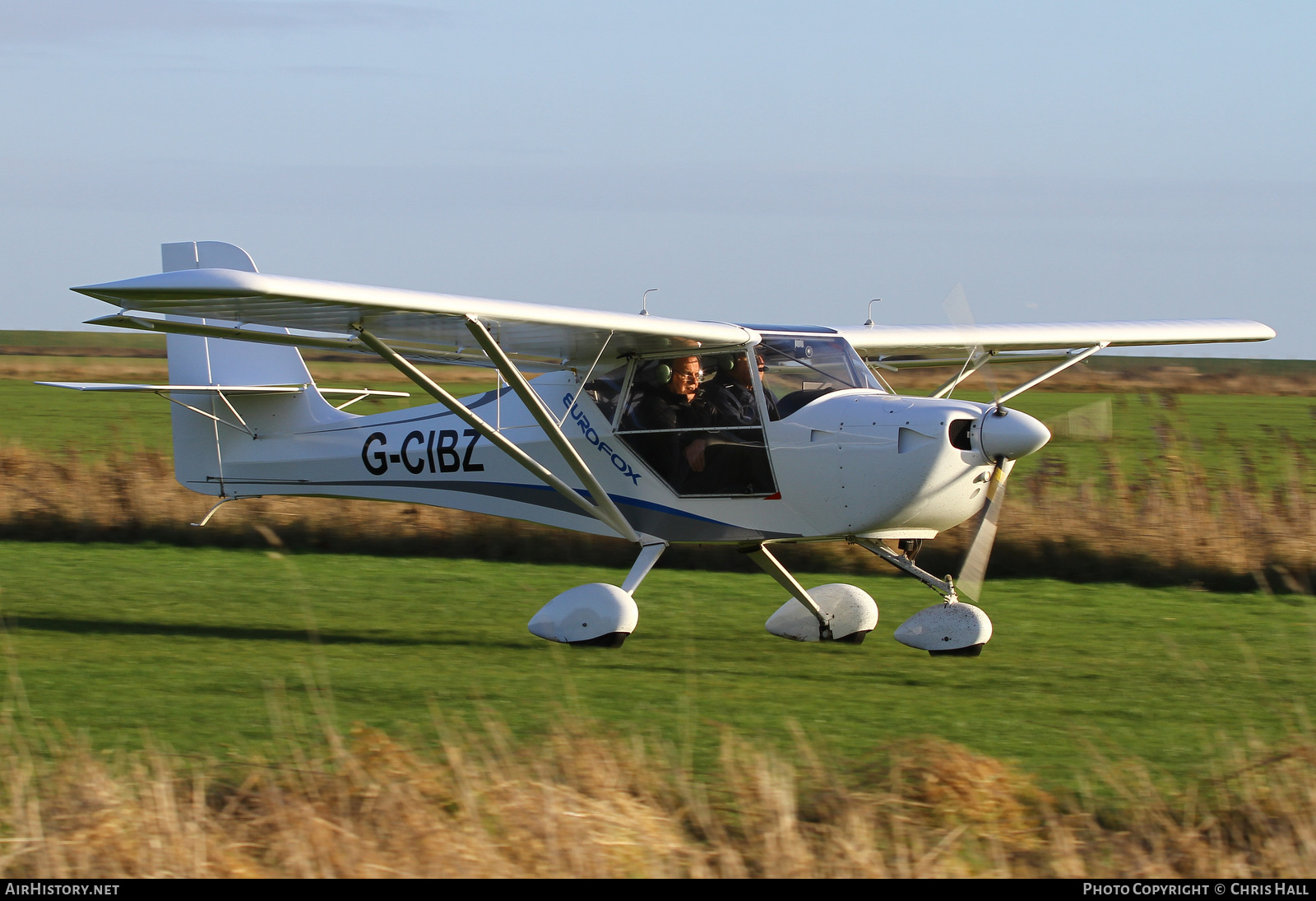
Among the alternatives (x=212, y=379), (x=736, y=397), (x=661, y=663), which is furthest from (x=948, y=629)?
(x=212, y=379)

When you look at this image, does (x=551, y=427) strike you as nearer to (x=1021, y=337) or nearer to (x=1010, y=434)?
(x=1010, y=434)

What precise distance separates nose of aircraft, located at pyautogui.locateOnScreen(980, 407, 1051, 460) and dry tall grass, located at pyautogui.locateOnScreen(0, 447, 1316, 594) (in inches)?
186

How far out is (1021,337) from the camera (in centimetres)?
1062

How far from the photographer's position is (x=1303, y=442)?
25734 millimetres

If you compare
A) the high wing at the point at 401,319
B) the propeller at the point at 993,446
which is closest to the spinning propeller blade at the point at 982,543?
the propeller at the point at 993,446

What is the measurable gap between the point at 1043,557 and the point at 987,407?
5291 millimetres

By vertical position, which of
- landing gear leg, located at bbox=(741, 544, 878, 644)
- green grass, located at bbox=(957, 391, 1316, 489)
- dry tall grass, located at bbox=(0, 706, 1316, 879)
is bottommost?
green grass, located at bbox=(957, 391, 1316, 489)

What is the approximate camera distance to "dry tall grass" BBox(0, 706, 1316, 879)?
4.28 meters

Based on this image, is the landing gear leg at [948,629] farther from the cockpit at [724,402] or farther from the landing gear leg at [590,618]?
the landing gear leg at [590,618]

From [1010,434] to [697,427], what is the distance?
2.19 metres

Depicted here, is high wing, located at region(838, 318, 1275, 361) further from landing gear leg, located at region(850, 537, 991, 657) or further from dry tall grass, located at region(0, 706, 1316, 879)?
dry tall grass, located at region(0, 706, 1316, 879)

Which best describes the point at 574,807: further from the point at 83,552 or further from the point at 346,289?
the point at 83,552

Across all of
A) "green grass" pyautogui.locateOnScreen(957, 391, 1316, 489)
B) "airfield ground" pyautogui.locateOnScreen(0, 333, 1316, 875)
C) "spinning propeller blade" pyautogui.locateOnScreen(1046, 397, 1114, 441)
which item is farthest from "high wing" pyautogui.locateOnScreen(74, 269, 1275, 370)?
"airfield ground" pyautogui.locateOnScreen(0, 333, 1316, 875)

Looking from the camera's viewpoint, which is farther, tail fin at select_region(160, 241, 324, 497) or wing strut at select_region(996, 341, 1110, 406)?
tail fin at select_region(160, 241, 324, 497)
